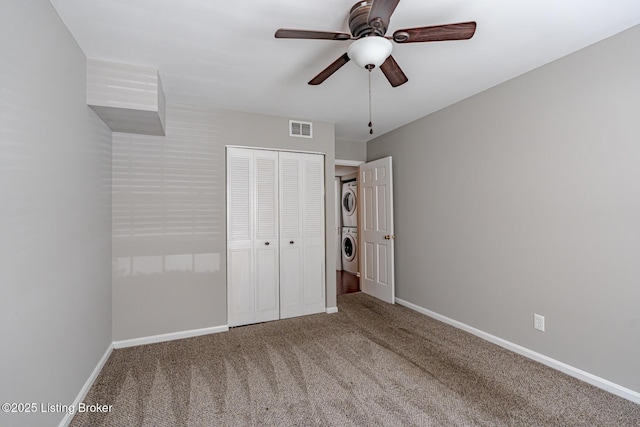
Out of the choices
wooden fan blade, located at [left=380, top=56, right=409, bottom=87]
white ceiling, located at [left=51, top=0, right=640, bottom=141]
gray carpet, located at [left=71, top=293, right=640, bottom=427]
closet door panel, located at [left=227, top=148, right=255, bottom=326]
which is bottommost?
gray carpet, located at [left=71, top=293, right=640, bottom=427]

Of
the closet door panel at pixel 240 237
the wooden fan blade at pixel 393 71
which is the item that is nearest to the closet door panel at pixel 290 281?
the closet door panel at pixel 240 237

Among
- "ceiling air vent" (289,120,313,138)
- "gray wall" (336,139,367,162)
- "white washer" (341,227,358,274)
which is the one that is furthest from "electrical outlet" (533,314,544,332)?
"white washer" (341,227,358,274)

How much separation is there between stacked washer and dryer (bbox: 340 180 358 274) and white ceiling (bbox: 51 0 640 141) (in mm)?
Answer: 3111

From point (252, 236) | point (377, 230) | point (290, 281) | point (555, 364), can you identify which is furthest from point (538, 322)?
point (252, 236)

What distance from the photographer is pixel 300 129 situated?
3.54 m

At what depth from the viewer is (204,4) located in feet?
5.33

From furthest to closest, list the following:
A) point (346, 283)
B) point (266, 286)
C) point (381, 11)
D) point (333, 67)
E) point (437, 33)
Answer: point (346, 283)
point (266, 286)
point (333, 67)
point (437, 33)
point (381, 11)

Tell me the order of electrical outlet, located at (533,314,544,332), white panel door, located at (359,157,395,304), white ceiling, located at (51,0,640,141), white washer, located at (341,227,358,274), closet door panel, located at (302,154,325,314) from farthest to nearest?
white washer, located at (341,227,358,274) < white panel door, located at (359,157,395,304) < closet door panel, located at (302,154,325,314) < electrical outlet, located at (533,314,544,332) < white ceiling, located at (51,0,640,141)

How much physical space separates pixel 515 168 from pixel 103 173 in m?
3.64

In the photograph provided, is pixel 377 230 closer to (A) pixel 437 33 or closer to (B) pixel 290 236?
(B) pixel 290 236

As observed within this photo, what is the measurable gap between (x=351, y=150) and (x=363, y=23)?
3036 millimetres

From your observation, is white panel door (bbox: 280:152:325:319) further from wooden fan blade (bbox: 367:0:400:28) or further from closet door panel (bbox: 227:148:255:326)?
wooden fan blade (bbox: 367:0:400:28)

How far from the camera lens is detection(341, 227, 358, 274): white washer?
588 centimetres

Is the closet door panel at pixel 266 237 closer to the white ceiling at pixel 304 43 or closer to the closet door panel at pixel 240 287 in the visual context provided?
the closet door panel at pixel 240 287
